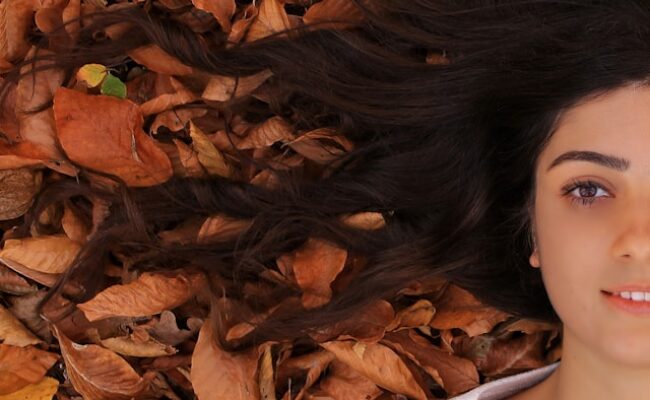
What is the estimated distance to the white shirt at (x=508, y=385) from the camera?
1569mm

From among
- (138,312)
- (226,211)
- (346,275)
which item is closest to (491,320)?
(346,275)

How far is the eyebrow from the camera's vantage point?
121cm

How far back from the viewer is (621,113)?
1.23 meters

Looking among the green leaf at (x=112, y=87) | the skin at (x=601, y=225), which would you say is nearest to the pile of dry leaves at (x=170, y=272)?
the green leaf at (x=112, y=87)

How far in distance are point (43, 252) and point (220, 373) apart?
0.36 metres

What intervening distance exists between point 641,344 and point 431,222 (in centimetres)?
43

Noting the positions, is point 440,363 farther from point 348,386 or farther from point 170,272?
point 170,272

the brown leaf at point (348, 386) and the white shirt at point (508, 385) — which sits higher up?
the white shirt at point (508, 385)

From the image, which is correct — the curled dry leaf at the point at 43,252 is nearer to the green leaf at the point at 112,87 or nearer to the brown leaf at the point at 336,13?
the green leaf at the point at 112,87

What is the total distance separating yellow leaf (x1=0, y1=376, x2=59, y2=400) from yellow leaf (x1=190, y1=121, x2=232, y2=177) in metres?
0.45

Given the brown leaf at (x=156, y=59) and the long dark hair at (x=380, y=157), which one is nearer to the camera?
the long dark hair at (x=380, y=157)

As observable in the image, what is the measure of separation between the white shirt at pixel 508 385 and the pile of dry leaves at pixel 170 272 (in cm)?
3

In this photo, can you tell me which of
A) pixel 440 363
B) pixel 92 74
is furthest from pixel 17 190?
pixel 440 363

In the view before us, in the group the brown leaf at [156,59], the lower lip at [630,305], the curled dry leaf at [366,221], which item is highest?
the lower lip at [630,305]
